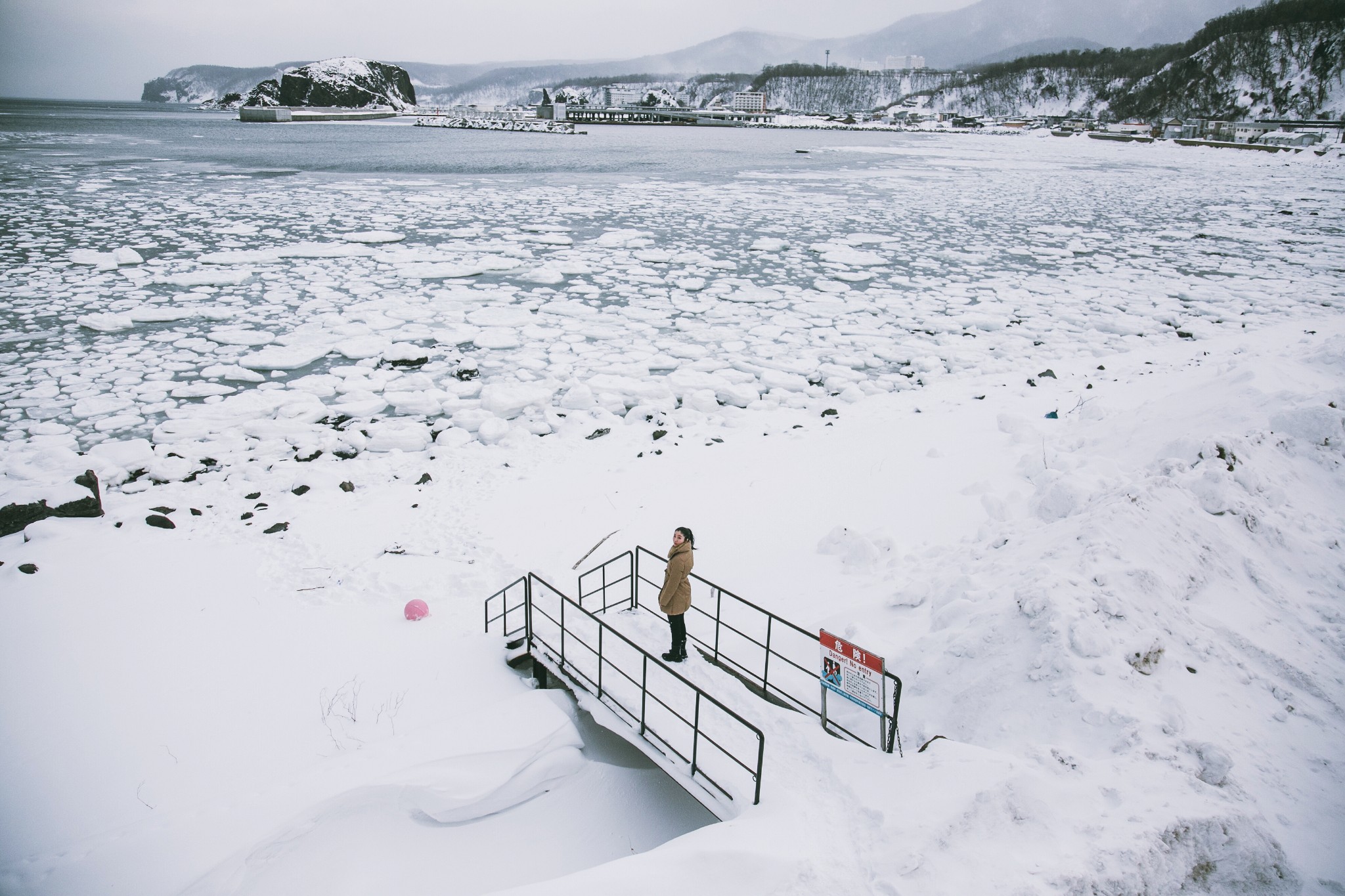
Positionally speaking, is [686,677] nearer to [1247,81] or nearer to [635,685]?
[635,685]

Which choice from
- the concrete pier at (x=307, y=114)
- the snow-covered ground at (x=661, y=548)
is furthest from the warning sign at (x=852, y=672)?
the concrete pier at (x=307, y=114)

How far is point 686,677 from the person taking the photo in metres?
5.24

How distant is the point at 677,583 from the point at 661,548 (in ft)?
8.28

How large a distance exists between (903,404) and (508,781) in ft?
26.9

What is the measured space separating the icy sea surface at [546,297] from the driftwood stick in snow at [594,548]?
2.63 m

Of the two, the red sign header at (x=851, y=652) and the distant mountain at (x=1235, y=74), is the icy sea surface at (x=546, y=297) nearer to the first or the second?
the red sign header at (x=851, y=652)

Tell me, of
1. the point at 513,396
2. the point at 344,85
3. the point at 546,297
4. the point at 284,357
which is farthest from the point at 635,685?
the point at 344,85

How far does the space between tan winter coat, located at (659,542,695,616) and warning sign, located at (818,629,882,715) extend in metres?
1.10

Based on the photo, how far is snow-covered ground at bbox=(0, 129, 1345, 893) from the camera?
380 centimetres

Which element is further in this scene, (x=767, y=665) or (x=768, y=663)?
(x=768, y=663)

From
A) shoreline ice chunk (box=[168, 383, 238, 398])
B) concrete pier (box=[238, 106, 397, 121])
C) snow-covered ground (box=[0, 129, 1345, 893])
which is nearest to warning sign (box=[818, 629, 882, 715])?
snow-covered ground (box=[0, 129, 1345, 893])

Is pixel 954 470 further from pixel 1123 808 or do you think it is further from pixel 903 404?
pixel 1123 808

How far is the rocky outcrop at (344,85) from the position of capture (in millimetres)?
142875

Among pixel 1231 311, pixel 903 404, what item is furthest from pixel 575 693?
pixel 1231 311
